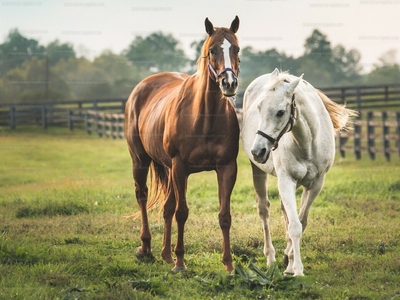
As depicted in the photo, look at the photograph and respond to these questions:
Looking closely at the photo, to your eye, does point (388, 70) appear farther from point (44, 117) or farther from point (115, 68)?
point (44, 117)

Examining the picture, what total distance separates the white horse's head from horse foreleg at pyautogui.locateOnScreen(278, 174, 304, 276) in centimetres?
62

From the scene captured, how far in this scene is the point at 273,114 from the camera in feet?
19.2

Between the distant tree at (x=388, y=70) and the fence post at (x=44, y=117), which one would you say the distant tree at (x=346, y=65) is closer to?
the distant tree at (x=388, y=70)

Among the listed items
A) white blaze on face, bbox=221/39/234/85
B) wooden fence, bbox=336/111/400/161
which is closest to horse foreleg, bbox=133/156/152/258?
white blaze on face, bbox=221/39/234/85

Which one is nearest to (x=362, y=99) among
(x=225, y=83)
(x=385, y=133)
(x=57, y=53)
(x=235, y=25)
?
(x=385, y=133)

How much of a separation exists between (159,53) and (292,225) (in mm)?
47656

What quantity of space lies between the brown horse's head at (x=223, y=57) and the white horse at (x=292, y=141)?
0.31 m

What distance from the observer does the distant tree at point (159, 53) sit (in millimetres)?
52625

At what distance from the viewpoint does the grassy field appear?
566cm

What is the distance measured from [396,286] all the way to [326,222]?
10.5 ft

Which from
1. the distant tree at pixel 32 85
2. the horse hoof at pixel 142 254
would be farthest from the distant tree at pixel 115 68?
the horse hoof at pixel 142 254

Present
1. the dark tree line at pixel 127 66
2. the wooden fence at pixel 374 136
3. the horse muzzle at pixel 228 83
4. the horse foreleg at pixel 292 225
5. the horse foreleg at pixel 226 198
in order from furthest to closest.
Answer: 1. the dark tree line at pixel 127 66
2. the wooden fence at pixel 374 136
3. the horse foreleg at pixel 226 198
4. the horse foreleg at pixel 292 225
5. the horse muzzle at pixel 228 83

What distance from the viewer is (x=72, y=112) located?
3020 cm

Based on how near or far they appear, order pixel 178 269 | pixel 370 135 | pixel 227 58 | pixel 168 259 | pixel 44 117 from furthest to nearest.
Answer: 1. pixel 44 117
2. pixel 370 135
3. pixel 168 259
4. pixel 178 269
5. pixel 227 58
